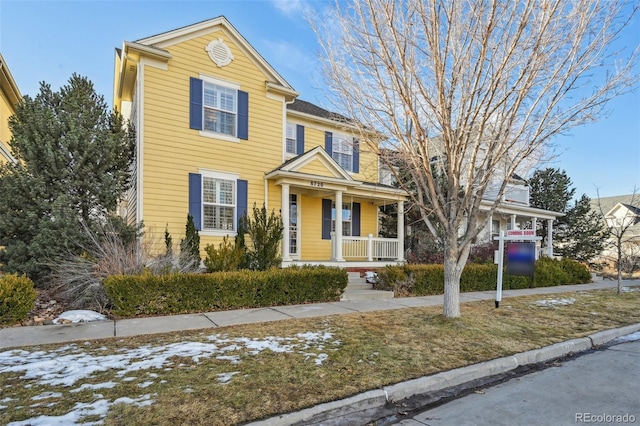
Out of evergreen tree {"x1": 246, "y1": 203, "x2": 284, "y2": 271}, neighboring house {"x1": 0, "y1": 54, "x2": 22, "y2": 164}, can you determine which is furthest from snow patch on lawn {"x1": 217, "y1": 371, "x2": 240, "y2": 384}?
neighboring house {"x1": 0, "y1": 54, "x2": 22, "y2": 164}

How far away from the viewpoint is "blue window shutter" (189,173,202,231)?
11.3 meters

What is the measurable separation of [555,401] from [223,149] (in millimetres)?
10606

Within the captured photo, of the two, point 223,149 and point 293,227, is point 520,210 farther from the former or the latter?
point 223,149

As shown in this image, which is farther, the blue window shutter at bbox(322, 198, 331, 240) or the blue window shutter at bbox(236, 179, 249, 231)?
the blue window shutter at bbox(322, 198, 331, 240)

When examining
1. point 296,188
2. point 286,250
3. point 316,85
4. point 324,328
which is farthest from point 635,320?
point 296,188

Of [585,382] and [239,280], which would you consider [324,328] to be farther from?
[585,382]

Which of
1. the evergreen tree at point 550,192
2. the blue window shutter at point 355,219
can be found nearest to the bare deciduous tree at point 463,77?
the blue window shutter at point 355,219

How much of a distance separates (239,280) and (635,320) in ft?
27.3

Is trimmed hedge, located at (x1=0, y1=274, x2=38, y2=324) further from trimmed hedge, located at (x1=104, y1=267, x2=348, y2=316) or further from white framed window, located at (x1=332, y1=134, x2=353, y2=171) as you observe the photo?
white framed window, located at (x1=332, y1=134, x2=353, y2=171)

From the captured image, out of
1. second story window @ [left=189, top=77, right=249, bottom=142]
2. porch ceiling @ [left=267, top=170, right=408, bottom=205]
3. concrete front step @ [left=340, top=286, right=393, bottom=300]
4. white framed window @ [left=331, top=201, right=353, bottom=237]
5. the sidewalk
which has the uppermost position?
second story window @ [left=189, top=77, right=249, bottom=142]

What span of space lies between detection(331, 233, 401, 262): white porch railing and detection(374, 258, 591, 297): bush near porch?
9.42 ft

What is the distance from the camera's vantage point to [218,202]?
11844 millimetres

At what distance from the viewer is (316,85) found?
24.1 feet

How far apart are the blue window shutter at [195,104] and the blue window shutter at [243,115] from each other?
1273 mm
